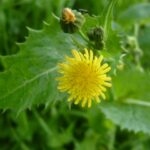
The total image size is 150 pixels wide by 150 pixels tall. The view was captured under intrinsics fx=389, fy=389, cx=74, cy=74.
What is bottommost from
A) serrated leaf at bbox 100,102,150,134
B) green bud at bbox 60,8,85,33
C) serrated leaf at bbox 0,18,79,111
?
serrated leaf at bbox 100,102,150,134

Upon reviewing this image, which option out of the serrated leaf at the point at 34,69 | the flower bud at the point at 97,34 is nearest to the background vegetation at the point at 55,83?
the serrated leaf at the point at 34,69

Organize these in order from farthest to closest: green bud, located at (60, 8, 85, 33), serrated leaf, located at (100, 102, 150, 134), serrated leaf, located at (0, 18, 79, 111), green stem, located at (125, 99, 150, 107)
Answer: green stem, located at (125, 99, 150, 107) < serrated leaf, located at (100, 102, 150, 134) < serrated leaf, located at (0, 18, 79, 111) < green bud, located at (60, 8, 85, 33)

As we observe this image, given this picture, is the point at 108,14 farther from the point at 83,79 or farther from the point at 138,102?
the point at 138,102

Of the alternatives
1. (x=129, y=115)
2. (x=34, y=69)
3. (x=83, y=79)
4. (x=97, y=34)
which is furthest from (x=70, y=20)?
(x=129, y=115)

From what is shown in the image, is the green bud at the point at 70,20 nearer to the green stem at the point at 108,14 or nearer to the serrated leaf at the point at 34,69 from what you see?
the green stem at the point at 108,14

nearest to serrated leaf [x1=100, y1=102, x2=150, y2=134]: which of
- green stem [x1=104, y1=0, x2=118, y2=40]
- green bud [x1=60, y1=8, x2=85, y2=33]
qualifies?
green stem [x1=104, y1=0, x2=118, y2=40]

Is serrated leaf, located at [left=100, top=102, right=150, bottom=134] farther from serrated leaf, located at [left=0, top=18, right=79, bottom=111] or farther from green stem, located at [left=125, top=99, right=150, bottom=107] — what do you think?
serrated leaf, located at [left=0, top=18, right=79, bottom=111]

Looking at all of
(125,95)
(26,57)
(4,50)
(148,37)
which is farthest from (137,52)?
(4,50)
